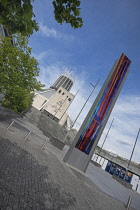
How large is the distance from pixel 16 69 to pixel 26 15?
10.5m

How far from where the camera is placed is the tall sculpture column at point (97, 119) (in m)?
11.1

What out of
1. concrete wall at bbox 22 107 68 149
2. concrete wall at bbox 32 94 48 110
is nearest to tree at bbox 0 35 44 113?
concrete wall at bbox 22 107 68 149

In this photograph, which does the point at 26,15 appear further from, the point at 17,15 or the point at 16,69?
the point at 16,69

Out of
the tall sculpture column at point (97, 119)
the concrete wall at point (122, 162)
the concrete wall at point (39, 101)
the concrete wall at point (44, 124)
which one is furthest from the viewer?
the concrete wall at point (39, 101)

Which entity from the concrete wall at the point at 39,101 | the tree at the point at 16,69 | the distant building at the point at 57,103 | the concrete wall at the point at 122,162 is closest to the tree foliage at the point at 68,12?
the tree at the point at 16,69

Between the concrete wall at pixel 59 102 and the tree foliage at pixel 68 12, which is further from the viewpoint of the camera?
the concrete wall at pixel 59 102

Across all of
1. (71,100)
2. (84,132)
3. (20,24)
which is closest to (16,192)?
(20,24)

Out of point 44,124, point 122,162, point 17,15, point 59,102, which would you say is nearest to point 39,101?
point 59,102

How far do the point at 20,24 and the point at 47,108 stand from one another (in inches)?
1749

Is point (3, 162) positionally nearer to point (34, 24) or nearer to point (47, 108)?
point (34, 24)

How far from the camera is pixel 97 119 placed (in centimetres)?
1234

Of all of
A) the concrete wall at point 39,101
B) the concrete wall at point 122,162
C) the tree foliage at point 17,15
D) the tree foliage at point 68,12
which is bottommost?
the tree foliage at point 17,15

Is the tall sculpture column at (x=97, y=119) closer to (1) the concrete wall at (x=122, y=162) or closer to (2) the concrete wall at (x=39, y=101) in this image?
(1) the concrete wall at (x=122, y=162)

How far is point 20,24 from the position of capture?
2.96 metres
